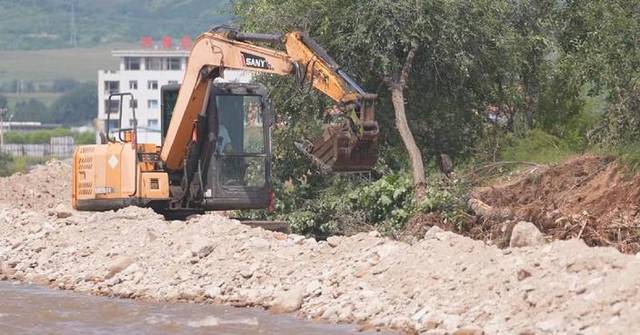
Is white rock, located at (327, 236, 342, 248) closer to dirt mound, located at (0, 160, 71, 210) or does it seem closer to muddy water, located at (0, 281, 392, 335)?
muddy water, located at (0, 281, 392, 335)

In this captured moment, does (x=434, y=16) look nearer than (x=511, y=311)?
No

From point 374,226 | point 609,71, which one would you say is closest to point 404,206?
point 374,226

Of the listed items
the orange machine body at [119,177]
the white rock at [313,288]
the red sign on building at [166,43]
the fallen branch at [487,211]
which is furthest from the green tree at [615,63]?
the red sign on building at [166,43]

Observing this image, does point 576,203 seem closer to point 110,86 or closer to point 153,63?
point 153,63

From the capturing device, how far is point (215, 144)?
22625 mm

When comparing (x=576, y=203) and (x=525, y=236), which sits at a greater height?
(x=576, y=203)

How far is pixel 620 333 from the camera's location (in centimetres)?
1258

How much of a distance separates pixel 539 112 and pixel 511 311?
19697 mm

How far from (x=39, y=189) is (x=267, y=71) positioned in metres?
26.5

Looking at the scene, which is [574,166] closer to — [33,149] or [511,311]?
[511,311]

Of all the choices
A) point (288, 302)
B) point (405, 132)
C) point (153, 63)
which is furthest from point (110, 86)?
point (288, 302)

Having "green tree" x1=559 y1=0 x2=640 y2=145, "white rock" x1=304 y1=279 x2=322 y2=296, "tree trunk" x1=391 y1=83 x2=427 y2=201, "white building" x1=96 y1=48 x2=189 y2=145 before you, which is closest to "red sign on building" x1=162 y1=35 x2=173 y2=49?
"white building" x1=96 y1=48 x2=189 y2=145

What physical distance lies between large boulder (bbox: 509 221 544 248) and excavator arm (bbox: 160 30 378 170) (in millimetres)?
2931

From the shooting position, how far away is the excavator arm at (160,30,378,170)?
1952 centimetres
